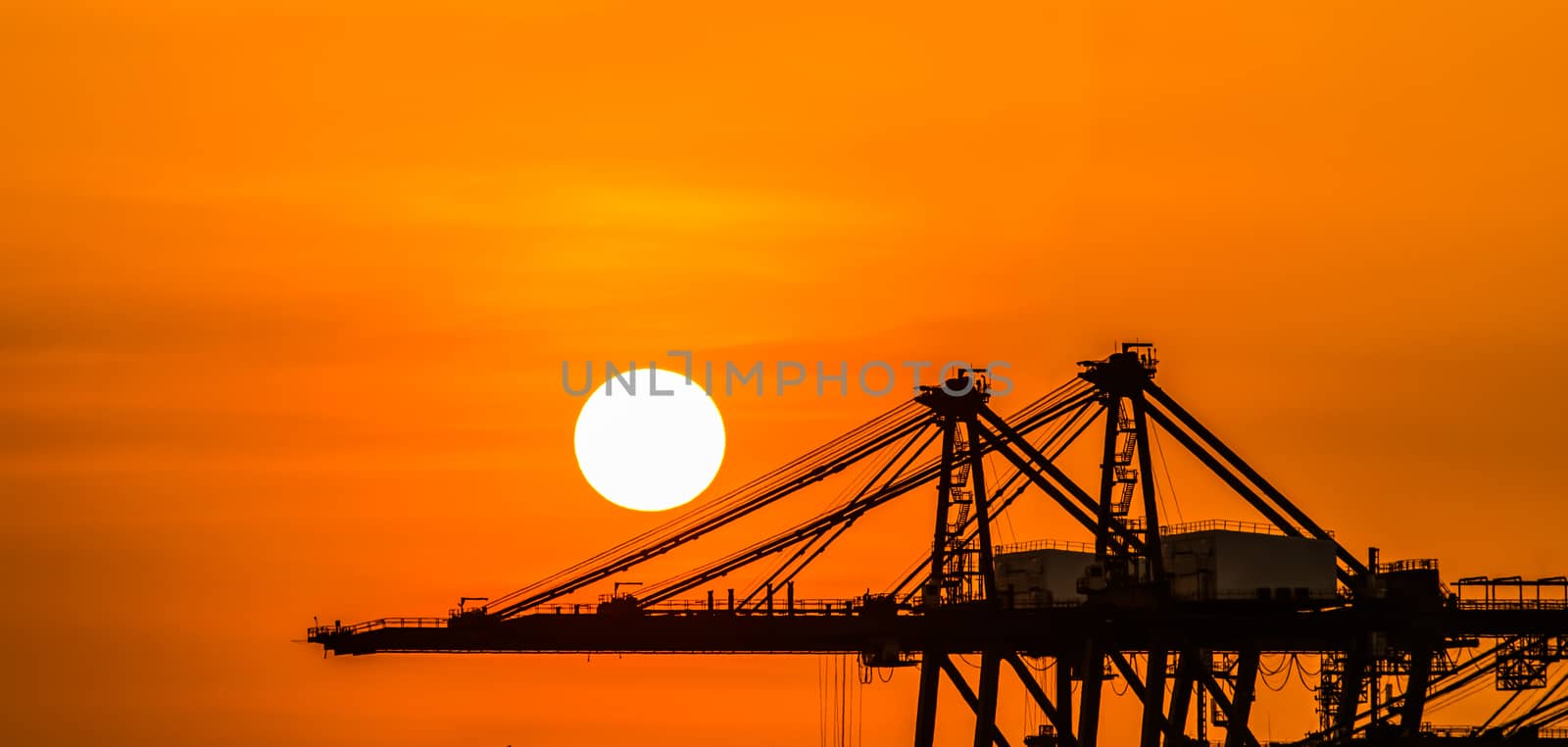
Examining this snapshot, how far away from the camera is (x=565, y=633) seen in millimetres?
124875

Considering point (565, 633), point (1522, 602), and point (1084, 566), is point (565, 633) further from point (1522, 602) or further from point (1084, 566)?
point (1522, 602)

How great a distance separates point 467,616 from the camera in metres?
125

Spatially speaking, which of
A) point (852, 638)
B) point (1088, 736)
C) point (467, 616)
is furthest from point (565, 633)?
point (1088, 736)

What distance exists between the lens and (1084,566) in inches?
5226

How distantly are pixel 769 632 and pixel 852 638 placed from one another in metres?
4.07

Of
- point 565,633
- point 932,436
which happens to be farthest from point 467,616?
point 932,436

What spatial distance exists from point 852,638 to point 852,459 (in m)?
10.6

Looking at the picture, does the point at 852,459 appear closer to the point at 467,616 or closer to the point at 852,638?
the point at 852,638

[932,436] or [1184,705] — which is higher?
[932,436]

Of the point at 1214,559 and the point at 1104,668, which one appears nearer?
the point at 1214,559

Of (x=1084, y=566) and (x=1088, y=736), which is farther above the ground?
(x=1084, y=566)

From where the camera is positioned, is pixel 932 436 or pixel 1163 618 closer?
pixel 1163 618

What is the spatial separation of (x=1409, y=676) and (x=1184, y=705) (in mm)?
11476

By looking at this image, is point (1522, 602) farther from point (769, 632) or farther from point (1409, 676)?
point (769, 632)
